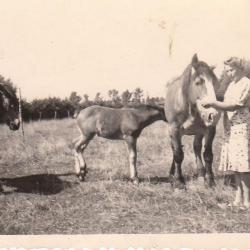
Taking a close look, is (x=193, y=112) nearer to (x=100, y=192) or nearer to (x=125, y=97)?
(x=125, y=97)

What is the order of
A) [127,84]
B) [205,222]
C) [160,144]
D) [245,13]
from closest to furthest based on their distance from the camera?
[205,222] → [245,13] → [127,84] → [160,144]

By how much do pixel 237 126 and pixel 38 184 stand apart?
6.08 feet

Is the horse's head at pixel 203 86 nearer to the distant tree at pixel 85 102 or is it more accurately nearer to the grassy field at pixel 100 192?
the grassy field at pixel 100 192

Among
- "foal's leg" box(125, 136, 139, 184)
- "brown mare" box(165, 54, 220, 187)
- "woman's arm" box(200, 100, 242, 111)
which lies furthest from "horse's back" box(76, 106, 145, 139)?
"woman's arm" box(200, 100, 242, 111)

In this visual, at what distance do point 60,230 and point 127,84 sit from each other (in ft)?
4.74

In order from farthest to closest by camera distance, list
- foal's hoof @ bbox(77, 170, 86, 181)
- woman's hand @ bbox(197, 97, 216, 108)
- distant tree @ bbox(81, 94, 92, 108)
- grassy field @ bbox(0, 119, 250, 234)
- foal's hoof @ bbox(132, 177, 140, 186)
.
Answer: distant tree @ bbox(81, 94, 92, 108) → foal's hoof @ bbox(77, 170, 86, 181) → foal's hoof @ bbox(132, 177, 140, 186) → woman's hand @ bbox(197, 97, 216, 108) → grassy field @ bbox(0, 119, 250, 234)

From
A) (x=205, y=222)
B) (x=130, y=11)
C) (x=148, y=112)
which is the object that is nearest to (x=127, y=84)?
(x=148, y=112)

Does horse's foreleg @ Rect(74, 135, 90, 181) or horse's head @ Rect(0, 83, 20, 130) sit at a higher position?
horse's head @ Rect(0, 83, 20, 130)

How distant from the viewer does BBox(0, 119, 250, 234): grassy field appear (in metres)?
3.28

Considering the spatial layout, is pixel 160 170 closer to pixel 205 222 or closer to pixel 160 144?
pixel 160 144

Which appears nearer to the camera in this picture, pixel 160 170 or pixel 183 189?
pixel 183 189

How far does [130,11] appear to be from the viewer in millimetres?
3721

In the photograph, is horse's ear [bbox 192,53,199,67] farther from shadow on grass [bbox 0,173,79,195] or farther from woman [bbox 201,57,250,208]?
shadow on grass [bbox 0,173,79,195]

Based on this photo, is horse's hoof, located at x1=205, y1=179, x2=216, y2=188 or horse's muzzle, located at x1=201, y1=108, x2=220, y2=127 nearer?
horse's muzzle, located at x1=201, y1=108, x2=220, y2=127
